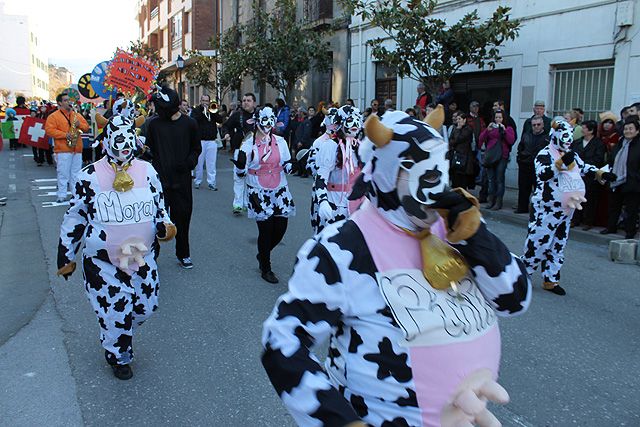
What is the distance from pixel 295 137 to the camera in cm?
1764

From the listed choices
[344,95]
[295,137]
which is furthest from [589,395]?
[344,95]

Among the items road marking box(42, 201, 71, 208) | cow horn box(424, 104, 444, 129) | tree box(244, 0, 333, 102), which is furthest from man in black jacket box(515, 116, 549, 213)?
tree box(244, 0, 333, 102)

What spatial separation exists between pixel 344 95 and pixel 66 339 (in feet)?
54.5

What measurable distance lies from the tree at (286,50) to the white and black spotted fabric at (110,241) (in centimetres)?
1616

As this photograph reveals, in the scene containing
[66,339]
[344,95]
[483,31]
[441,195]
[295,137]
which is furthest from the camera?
[344,95]

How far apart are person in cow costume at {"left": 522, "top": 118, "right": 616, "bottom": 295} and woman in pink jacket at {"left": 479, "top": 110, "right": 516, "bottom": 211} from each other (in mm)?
4658

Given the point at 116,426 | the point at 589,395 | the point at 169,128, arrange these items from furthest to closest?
the point at 169,128
the point at 589,395
the point at 116,426

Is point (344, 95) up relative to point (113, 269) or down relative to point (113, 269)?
up

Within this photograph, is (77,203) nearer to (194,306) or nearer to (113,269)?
(113,269)

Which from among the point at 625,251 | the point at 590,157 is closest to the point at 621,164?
the point at 590,157

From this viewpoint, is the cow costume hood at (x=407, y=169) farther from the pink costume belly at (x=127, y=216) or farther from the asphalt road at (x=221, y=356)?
the pink costume belly at (x=127, y=216)

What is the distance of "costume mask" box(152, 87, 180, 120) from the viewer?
6.47 metres

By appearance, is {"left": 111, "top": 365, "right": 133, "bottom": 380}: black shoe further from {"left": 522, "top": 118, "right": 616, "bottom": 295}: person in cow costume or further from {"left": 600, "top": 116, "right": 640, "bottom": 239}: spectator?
{"left": 600, "top": 116, "right": 640, "bottom": 239}: spectator

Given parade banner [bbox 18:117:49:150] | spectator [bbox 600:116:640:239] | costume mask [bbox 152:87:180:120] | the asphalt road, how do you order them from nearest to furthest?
the asphalt road → costume mask [bbox 152:87:180:120] → spectator [bbox 600:116:640:239] → parade banner [bbox 18:117:49:150]
